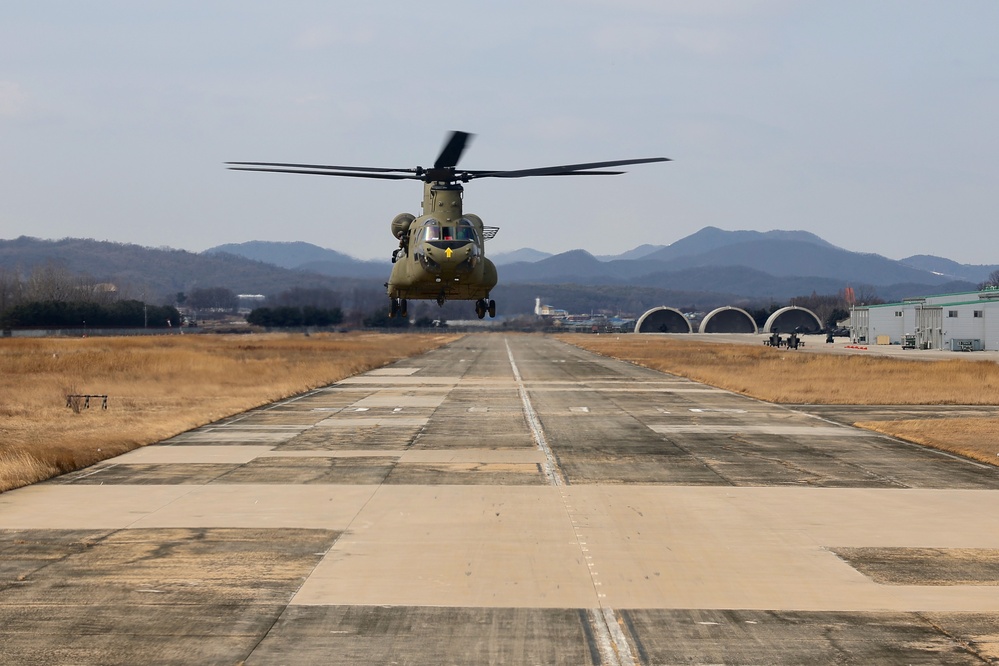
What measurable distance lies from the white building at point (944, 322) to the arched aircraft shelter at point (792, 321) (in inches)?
2399

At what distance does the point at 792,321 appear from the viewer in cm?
18050

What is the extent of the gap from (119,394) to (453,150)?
22.4 metres

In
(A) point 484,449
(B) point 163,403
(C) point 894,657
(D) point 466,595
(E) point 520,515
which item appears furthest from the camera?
(B) point 163,403

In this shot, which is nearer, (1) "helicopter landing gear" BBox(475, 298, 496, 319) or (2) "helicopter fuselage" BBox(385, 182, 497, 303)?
(2) "helicopter fuselage" BBox(385, 182, 497, 303)

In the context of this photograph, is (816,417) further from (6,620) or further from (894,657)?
(6,620)

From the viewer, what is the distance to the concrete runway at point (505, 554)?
10695 millimetres

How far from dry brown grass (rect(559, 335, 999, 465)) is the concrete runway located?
2887 millimetres

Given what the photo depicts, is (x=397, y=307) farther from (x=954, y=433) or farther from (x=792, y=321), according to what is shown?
(x=792, y=321)

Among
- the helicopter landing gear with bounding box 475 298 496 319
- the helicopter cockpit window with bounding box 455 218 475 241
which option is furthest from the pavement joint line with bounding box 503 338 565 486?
the helicopter cockpit window with bounding box 455 218 475 241

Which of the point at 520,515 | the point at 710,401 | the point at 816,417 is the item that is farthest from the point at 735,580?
the point at 710,401

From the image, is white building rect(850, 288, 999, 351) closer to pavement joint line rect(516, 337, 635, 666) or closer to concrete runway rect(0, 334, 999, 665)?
concrete runway rect(0, 334, 999, 665)

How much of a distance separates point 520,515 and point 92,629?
26.9 ft

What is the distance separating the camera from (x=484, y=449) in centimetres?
2656

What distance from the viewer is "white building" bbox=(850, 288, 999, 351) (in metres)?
86.8
